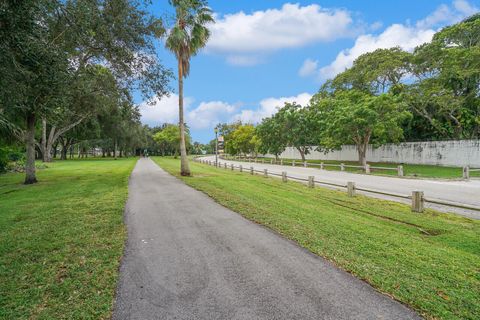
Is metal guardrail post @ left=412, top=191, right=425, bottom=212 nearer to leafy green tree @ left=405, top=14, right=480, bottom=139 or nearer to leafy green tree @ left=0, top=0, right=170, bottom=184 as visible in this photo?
leafy green tree @ left=0, top=0, right=170, bottom=184

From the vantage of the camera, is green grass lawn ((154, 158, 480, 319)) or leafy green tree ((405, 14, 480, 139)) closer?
green grass lawn ((154, 158, 480, 319))

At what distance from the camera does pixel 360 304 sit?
3340mm

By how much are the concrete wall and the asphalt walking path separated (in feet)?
92.4

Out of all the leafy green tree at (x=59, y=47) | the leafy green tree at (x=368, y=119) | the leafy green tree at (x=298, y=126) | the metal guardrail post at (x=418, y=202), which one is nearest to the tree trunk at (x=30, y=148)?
the leafy green tree at (x=59, y=47)

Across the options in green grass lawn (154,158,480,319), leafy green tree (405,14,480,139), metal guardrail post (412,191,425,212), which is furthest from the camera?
leafy green tree (405,14,480,139)

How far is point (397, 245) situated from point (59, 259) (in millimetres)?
5880

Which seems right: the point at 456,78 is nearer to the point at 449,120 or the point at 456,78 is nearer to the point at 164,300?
the point at 449,120

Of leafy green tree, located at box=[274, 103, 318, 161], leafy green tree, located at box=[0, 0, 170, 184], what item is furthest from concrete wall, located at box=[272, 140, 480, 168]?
leafy green tree, located at box=[0, 0, 170, 184]

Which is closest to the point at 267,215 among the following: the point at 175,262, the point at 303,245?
the point at 303,245

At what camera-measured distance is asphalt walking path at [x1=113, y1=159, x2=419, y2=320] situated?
3.21m

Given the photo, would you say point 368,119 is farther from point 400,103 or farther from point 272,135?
point 272,135

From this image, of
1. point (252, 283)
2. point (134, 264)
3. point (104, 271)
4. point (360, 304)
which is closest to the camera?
point (360, 304)

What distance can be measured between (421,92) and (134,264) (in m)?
34.2

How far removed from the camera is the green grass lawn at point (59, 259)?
331 centimetres
